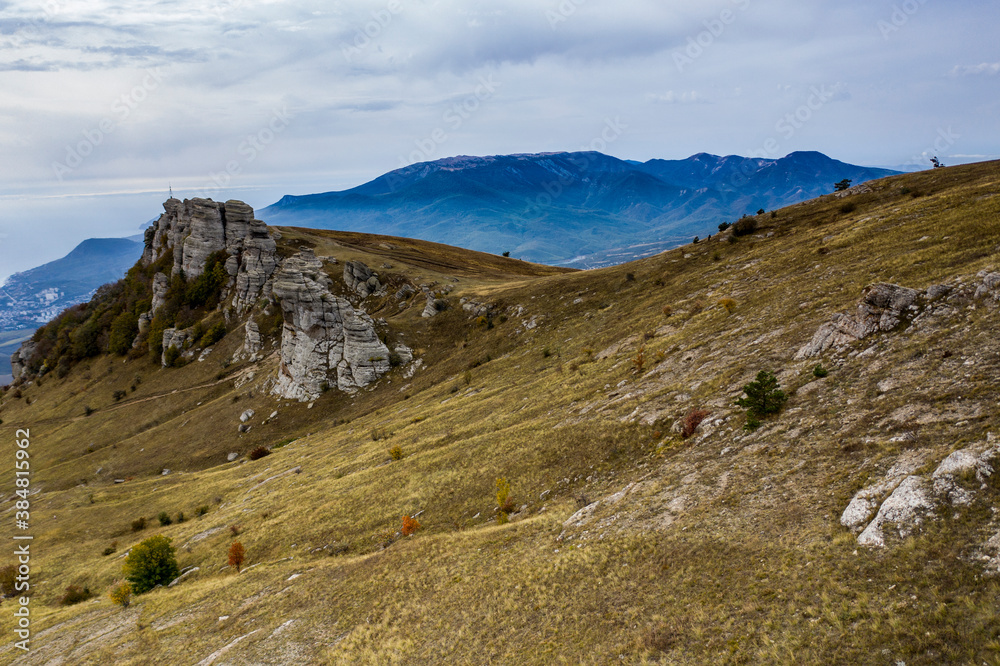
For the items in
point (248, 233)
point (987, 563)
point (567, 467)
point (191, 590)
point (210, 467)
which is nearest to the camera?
point (987, 563)

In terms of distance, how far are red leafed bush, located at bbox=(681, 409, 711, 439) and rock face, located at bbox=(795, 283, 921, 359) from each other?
6825 mm

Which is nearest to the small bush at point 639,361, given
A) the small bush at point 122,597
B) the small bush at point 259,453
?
the small bush at point 122,597

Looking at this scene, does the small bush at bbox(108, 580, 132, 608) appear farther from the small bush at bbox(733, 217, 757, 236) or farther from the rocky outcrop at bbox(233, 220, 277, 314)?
the small bush at bbox(733, 217, 757, 236)

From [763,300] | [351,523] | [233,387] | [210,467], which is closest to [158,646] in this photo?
[351,523]

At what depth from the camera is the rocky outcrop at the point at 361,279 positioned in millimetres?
83125

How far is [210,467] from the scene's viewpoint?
58.0 metres

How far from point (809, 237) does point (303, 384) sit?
6747 cm

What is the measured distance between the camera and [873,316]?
23156mm

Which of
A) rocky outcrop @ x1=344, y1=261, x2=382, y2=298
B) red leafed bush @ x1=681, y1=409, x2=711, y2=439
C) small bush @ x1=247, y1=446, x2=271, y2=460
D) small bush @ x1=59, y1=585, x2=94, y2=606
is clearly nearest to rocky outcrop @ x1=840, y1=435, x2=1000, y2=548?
red leafed bush @ x1=681, y1=409, x2=711, y2=439

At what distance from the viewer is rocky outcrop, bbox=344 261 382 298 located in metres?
83.1

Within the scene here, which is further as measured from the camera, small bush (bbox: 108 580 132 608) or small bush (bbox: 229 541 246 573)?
small bush (bbox: 229 541 246 573)

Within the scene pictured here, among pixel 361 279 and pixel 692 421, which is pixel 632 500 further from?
pixel 361 279

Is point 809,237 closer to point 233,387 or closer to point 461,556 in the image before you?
point 461,556

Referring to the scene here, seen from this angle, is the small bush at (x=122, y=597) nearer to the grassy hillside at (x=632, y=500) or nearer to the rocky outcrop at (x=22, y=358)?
the grassy hillside at (x=632, y=500)
